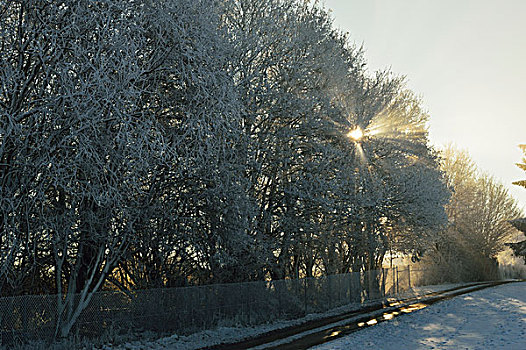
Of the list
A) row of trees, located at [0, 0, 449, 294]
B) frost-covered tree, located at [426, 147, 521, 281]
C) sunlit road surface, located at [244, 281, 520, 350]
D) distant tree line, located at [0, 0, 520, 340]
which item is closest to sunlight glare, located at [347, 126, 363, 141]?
distant tree line, located at [0, 0, 520, 340]

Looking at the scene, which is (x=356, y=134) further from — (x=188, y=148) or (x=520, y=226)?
(x=520, y=226)

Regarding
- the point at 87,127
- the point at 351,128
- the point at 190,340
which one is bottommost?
the point at 190,340

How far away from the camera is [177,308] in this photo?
1578 centimetres

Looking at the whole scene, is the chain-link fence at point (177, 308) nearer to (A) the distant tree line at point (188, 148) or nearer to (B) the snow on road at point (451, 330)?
(A) the distant tree line at point (188, 148)

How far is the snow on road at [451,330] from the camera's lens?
13.1 m

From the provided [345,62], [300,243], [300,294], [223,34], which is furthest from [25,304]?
[345,62]

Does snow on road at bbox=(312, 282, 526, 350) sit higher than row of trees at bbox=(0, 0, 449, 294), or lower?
lower

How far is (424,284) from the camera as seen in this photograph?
41438 mm

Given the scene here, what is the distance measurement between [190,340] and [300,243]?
22.8 ft

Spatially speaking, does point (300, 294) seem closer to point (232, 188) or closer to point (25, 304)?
point (232, 188)

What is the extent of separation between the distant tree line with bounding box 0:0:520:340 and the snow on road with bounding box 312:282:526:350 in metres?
4.17

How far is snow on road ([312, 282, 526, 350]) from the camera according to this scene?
42.9 ft

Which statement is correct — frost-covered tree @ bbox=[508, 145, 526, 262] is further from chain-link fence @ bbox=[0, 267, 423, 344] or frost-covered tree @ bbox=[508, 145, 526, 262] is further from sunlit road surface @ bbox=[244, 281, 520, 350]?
chain-link fence @ bbox=[0, 267, 423, 344]

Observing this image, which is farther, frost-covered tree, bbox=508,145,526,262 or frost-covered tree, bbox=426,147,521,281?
frost-covered tree, bbox=426,147,521,281
